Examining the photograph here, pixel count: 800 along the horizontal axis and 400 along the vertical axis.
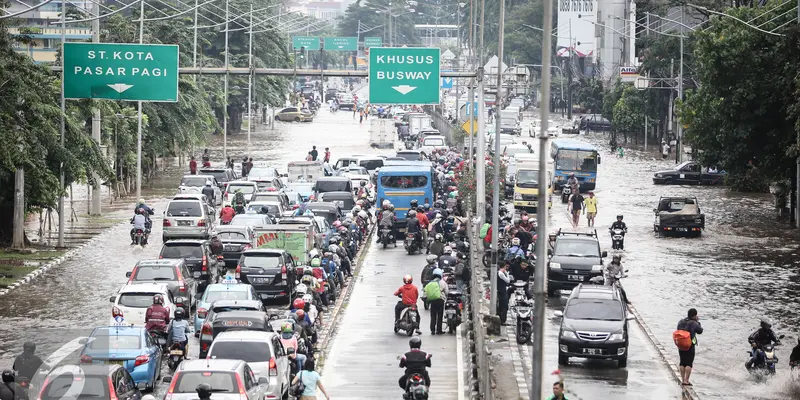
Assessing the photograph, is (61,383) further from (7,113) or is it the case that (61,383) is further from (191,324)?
(7,113)

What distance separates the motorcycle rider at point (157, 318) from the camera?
2658 cm

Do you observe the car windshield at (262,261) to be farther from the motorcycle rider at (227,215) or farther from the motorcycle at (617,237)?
the motorcycle at (617,237)

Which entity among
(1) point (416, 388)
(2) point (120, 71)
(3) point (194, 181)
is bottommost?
(1) point (416, 388)

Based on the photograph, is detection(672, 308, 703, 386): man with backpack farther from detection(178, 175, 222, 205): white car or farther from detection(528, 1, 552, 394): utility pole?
detection(178, 175, 222, 205): white car

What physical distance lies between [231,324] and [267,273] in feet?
26.1

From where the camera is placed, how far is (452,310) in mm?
30125

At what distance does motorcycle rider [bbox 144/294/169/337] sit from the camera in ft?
87.2

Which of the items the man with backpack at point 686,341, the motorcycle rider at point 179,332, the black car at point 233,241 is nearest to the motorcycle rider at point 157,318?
the motorcycle rider at point 179,332

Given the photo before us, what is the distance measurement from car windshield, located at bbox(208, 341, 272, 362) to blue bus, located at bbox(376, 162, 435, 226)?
87.5ft

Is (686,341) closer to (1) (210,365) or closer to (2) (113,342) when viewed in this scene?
(1) (210,365)

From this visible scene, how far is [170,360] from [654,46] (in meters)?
69.9

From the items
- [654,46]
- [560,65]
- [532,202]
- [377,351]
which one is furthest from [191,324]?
[560,65]

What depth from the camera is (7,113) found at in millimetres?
37031

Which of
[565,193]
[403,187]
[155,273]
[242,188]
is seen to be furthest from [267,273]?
[565,193]
